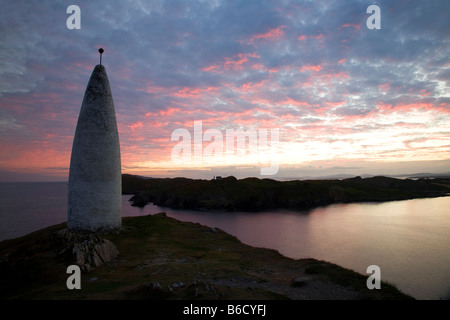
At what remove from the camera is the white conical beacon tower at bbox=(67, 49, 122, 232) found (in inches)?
937

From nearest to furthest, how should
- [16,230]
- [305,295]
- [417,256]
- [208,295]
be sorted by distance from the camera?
[208,295]
[305,295]
[417,256]
[16,230]

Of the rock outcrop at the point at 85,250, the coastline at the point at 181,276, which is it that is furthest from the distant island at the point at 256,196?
the rock outcrop at the point at 85,250

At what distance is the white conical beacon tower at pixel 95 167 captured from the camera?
23797 millimetres

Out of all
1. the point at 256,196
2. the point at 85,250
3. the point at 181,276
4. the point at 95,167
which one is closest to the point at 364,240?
the point at 181,276

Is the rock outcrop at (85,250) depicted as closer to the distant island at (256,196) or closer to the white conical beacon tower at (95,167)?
the white conical beacon tower at (95,167)

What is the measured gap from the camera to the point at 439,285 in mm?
23344

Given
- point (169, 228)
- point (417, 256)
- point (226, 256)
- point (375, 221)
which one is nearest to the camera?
point (226, 256)

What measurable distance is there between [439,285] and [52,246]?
1334 inches

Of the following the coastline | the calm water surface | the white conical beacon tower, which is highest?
the white conical beacon tower

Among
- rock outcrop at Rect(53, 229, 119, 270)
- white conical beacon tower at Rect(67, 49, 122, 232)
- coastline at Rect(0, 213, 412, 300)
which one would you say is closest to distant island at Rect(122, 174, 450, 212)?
white conical beacon tower at Rect(67, 49, 122, 232)

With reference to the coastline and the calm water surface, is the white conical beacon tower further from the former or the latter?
the calm water surface
